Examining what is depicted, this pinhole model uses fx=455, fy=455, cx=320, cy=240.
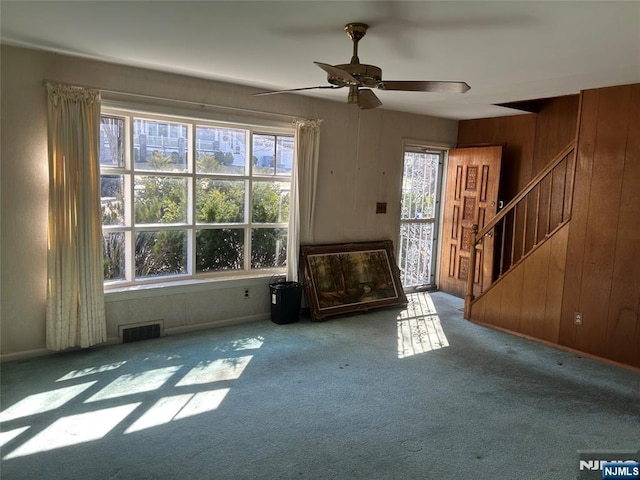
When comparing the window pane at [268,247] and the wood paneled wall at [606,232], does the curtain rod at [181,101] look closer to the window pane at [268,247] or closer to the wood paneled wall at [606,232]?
the window pane at [268,247]

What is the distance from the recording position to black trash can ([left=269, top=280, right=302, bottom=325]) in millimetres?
4961

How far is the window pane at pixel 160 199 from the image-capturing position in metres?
4.41

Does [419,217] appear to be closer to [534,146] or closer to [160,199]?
[534,146]

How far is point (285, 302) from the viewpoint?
4.98m

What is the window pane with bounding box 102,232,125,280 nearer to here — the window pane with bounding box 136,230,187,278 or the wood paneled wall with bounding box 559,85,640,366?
the window pane with bounding box 136,230,187,278

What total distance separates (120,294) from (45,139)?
4.83 feet

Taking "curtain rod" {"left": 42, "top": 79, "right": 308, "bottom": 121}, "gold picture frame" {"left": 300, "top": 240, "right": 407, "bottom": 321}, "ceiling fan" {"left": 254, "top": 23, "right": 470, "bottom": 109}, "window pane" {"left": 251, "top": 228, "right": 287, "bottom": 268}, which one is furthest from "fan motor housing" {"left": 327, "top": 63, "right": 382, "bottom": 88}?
"gold picture frame" {"left": 300, "top": 240, "right": 407, "bottom": 321}

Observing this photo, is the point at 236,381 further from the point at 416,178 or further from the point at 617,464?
A: the point at 416,178

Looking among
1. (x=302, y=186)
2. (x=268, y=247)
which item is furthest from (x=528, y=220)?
(x=268, y=247)

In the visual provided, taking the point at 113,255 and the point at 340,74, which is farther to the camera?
the point at 113,255

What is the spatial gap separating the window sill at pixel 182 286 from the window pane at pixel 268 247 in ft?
0.45

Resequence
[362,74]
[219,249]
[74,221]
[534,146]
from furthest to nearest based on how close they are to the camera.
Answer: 1. [534,146]
2. [219,249]
3. [74,221]
4. [362,74]

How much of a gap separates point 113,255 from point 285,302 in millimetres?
1799

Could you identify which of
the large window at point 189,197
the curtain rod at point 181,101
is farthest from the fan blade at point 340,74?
the large window at point 189,197
